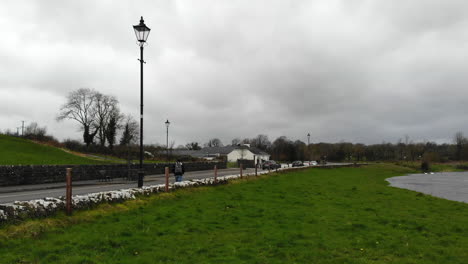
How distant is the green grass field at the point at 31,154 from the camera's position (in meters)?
34.6

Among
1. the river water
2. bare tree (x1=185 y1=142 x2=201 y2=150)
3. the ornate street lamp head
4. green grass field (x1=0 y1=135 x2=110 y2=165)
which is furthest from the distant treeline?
the ornate street lamp head

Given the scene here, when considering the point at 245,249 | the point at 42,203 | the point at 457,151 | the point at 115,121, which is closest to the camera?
the point at 245,249

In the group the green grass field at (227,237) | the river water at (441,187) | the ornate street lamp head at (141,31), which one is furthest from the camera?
the river water at (441,187)

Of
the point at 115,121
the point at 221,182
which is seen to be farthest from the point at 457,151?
the point at 221,182

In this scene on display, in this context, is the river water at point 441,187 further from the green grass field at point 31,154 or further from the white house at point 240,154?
the white house at point 240,154

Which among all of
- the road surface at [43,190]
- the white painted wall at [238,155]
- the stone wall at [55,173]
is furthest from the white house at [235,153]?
the road surface at [43,190]

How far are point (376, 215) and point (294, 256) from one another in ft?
23.1

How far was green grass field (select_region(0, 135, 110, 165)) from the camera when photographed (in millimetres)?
34594

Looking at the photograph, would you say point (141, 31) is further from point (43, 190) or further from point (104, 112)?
point (104, 112)

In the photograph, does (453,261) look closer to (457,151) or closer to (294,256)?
(294,256)

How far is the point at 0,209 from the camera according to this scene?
7969 millimetres

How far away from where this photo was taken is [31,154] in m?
39.4

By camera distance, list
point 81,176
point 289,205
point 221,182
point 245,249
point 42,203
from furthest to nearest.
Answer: point 81,176 → point 221,182 → point 289,205 → point 42,203 → point 245,249

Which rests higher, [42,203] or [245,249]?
[42,203]
